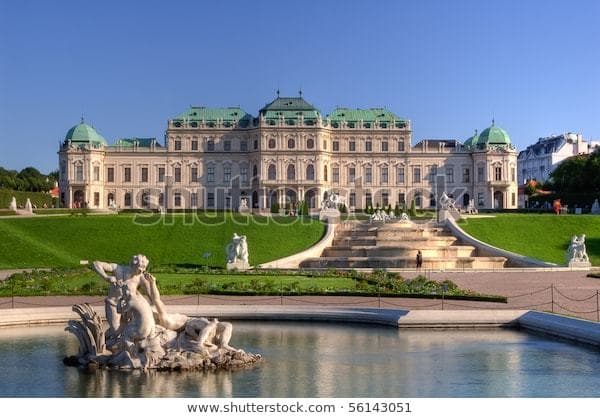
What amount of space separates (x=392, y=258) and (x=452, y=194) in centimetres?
4877

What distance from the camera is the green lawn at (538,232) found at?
42.6 m

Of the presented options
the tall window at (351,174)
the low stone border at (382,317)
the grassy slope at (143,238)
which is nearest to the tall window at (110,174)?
the tall window at (351,174)

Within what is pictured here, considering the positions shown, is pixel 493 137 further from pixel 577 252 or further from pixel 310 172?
pixel 577 252

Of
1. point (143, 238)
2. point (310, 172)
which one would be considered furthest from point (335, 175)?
point (143, 238)

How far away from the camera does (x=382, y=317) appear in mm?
18297

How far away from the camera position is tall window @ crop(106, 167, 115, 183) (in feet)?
283

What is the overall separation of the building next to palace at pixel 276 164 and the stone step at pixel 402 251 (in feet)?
137

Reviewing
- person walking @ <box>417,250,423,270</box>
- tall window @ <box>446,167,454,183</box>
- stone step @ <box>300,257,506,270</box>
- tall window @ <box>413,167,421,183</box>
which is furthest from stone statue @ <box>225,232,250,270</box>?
tall window @ <box>446,167,454,183</box>

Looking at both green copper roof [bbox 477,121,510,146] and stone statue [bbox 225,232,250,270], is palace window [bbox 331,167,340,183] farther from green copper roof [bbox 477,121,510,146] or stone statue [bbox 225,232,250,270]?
stone statue [bbox 225,232,250,270]

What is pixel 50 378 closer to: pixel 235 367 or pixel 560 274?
pixel 235 367

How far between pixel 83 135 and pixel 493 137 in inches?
1739
